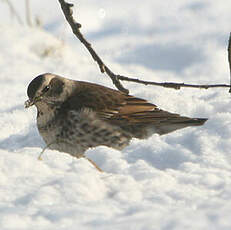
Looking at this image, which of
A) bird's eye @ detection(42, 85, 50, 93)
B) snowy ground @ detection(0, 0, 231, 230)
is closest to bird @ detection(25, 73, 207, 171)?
bird's eye @ detection(42, 85, 50, 93)

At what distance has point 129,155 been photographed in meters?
4.94

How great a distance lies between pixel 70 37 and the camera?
42.8 ft

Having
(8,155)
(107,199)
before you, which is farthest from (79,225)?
(8,155)

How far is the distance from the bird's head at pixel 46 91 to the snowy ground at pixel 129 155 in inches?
20.4

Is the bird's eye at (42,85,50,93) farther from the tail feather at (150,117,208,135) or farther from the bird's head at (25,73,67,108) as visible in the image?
the tail feather at (150,117,208,135)

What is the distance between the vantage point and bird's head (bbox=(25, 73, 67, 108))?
235 inches

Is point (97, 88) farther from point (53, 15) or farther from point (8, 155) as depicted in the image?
point (53, 15)

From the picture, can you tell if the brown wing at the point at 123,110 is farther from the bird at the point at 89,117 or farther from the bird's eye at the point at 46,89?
the bird's eye at the point at 46,89

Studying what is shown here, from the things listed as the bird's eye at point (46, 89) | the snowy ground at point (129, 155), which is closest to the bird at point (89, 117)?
the bird's eye at point (46, 89)

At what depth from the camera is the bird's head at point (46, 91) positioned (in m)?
5.98

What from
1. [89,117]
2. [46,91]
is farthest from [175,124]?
[46,91]

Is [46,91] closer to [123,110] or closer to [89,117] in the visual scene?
[89,117]

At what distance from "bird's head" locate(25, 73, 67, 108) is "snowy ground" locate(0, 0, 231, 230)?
20.4 inches

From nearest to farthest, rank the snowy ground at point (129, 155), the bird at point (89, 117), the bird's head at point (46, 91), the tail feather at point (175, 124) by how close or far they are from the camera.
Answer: the snowy ground at point (129, 155) → the tail feather at point (175, 124) → the bird at point (89, 117) → the bird's head at point (46, 91)
